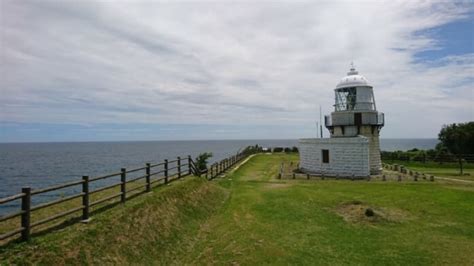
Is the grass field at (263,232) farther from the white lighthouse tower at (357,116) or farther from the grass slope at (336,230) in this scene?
the white lighthouse tower at (357,116)

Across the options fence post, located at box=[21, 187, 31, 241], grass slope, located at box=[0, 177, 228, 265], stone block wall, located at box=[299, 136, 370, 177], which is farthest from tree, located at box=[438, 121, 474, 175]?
fence post, located at box=[21, 187, 31, 241]

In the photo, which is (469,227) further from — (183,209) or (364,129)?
(364,129)

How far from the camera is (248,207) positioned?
1625 centimetres

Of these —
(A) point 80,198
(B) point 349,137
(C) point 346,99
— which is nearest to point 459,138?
(C) point 346,99

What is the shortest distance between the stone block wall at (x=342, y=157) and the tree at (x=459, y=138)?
95.6ft

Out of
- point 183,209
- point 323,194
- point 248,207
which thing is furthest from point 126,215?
point 323,194

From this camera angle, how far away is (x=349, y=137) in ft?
97.9

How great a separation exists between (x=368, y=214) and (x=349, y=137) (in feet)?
54.0

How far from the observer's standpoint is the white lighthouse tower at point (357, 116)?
32062 mm

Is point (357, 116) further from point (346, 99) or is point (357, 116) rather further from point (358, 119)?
point (346, 99)

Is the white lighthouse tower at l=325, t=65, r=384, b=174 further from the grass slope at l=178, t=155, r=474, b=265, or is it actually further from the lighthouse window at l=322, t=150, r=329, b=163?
the grass slope at l=178, t=155, r=474, b=265

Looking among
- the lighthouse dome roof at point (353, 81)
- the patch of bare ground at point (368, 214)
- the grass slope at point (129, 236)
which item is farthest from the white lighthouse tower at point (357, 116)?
the grass slope at point (129, 236)

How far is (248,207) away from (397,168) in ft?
77.5

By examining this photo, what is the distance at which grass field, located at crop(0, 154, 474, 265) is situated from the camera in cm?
895
